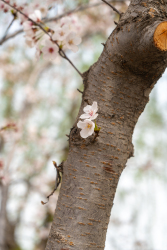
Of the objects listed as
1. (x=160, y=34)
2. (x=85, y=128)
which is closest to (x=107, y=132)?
(x=85, y=128)

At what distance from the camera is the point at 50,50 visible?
1.01 meters

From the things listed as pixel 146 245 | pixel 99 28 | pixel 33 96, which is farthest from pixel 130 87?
pixel 99 28

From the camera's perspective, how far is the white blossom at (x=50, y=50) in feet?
3.27

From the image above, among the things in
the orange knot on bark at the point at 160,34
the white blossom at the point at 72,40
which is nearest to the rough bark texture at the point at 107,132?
the orange knot on bark at the point at 160,34

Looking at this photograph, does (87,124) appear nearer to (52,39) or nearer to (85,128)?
(85,128)

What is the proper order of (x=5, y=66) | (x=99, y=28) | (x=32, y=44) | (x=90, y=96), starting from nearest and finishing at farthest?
(x=90, y=96)
(x=32, y=44)
(x=99, y=28)
(x=5, y=66)

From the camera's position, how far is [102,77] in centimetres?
81

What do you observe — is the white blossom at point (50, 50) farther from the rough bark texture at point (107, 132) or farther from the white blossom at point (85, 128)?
the white blossom at point (85, 128)

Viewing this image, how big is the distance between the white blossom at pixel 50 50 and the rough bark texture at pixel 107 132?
0.28 m

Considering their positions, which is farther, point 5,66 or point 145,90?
point 5,66

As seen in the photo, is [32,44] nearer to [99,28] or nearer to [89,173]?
[89,173]

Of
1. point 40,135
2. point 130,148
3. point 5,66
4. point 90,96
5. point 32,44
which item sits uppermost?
point 5,66

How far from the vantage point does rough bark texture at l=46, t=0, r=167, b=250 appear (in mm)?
726

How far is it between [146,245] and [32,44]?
13.3ft
